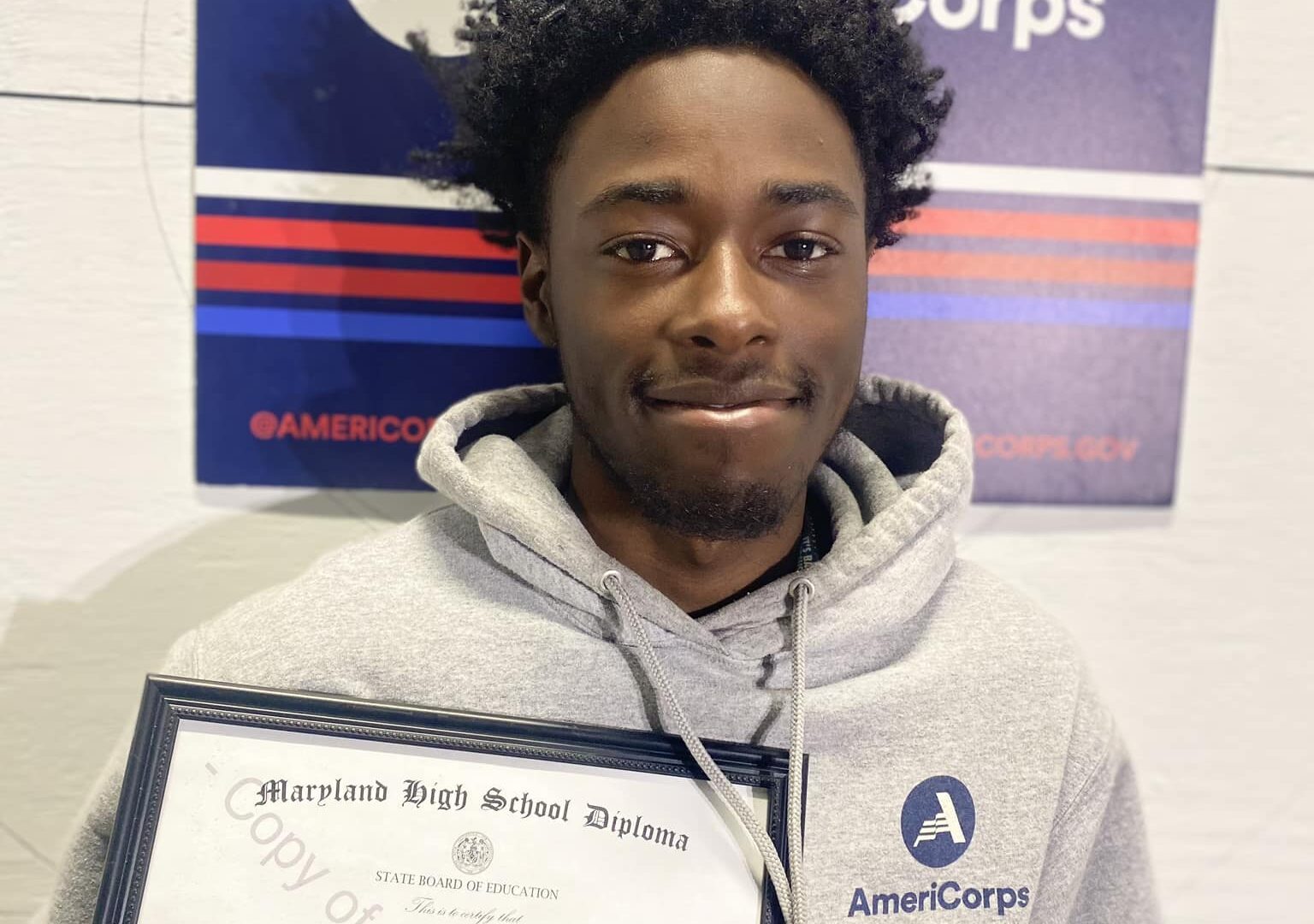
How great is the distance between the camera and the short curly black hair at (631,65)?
71cm

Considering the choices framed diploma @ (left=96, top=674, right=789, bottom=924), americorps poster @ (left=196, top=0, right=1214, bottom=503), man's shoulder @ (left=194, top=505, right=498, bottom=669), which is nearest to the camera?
framed diploma @ (left=96, top=674, right=789, bottom=924)

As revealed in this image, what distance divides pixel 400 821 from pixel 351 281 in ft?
1.73

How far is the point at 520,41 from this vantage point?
77 centimetres

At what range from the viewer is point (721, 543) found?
77 cm

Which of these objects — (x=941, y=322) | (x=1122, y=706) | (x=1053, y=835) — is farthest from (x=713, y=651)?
(x=1122, y=706)

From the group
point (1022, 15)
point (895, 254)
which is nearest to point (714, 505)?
point (895, 254)

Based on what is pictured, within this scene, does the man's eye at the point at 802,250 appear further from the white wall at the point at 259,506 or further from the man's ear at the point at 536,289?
the white wall at the point at 259,506

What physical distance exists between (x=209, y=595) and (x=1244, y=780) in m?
1.08

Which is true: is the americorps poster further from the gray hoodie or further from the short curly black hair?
the gray hoodie

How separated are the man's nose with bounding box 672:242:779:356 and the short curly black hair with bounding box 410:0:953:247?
0.52 feet

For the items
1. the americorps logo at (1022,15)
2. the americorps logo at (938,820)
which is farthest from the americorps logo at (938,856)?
the americorps logo at (1022,15)

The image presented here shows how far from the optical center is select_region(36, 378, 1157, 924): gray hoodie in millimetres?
718

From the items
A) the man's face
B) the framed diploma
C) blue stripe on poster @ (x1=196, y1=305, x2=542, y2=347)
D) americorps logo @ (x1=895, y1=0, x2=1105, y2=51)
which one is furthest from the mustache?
americorps logo @ (x1=895, y1=0, x2=1105, y2=51)

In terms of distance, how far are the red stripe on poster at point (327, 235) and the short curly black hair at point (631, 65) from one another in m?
0.07
